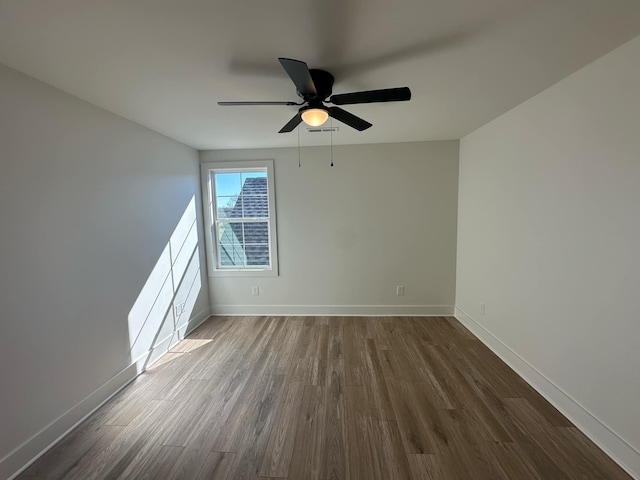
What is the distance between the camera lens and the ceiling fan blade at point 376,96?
157 centimetres

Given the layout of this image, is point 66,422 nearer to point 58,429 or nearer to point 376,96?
point 58,429

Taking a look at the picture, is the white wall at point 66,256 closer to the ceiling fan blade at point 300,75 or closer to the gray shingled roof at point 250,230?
the gray shingled roof at point 250,230

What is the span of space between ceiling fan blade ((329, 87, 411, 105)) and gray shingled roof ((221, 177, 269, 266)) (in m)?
2.34

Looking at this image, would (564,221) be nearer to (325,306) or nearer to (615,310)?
(615,310)

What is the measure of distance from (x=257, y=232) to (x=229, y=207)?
1.83 feet

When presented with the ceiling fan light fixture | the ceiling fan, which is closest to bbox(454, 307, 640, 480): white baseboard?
the ceiling fan

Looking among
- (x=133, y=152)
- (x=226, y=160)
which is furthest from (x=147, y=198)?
(x=226, y=160)

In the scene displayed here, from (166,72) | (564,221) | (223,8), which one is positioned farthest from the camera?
(564,221)

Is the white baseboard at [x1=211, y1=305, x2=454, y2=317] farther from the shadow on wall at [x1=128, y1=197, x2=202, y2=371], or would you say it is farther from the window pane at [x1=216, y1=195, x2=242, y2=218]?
the window pane at [x1=216, y1=195, x2=242, y2=218]

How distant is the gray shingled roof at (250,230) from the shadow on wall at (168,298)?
1.65 ft

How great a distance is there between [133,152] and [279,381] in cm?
253

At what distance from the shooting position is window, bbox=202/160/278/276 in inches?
149

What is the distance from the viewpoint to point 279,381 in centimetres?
235

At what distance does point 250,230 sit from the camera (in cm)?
391
